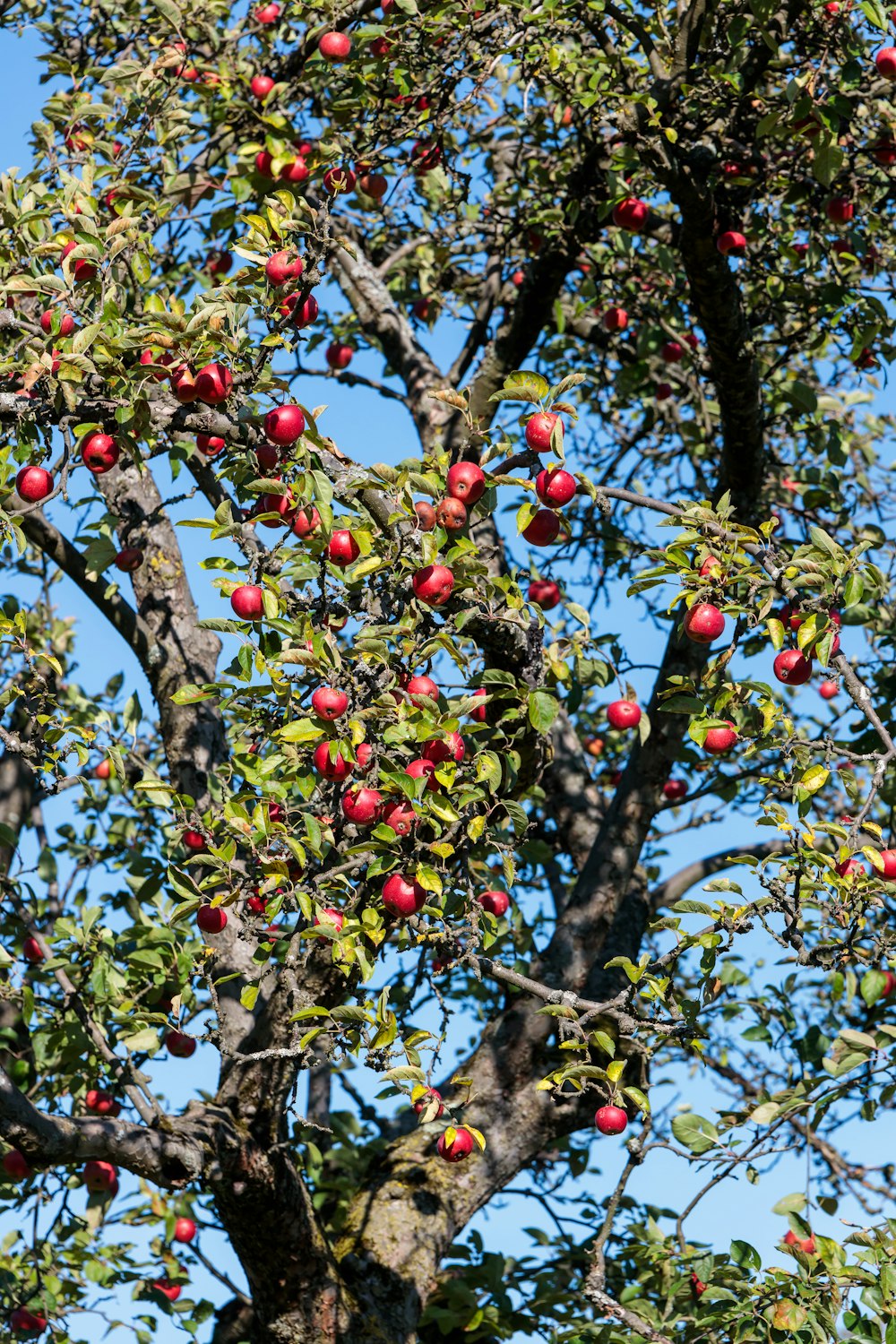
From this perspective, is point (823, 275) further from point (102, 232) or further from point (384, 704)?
point (384, 704)

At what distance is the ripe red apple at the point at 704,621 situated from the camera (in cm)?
344

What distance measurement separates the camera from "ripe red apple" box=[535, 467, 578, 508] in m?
3.49

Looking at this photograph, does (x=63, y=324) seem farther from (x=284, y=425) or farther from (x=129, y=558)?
(x=129, y=558)

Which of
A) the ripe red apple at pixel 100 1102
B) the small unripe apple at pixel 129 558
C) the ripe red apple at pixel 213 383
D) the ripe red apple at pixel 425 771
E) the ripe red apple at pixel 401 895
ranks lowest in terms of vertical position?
the ripe red apple at pixel 401 895

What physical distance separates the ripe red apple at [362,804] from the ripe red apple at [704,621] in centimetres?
95

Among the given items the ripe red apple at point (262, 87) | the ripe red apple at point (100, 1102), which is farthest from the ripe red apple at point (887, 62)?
the ripe red apple at point (100, 1102)

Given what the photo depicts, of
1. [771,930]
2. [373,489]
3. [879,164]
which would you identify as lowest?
[771,930]

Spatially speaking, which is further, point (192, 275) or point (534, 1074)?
point (192, 275)

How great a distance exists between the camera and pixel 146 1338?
19.2 feet

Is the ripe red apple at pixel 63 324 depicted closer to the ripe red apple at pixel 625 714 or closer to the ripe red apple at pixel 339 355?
the ripe red apple at pixel 625 714

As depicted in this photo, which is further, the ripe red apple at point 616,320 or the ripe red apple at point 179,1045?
the ripe red apple at point 616,320

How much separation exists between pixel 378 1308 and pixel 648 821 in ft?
7.17

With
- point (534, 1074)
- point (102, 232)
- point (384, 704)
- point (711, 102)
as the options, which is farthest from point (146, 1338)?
point (711, 102)

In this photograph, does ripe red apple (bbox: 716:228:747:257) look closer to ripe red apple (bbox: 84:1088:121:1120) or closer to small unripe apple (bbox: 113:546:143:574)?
small unripe apple (bbox: 113:546:143:574)
